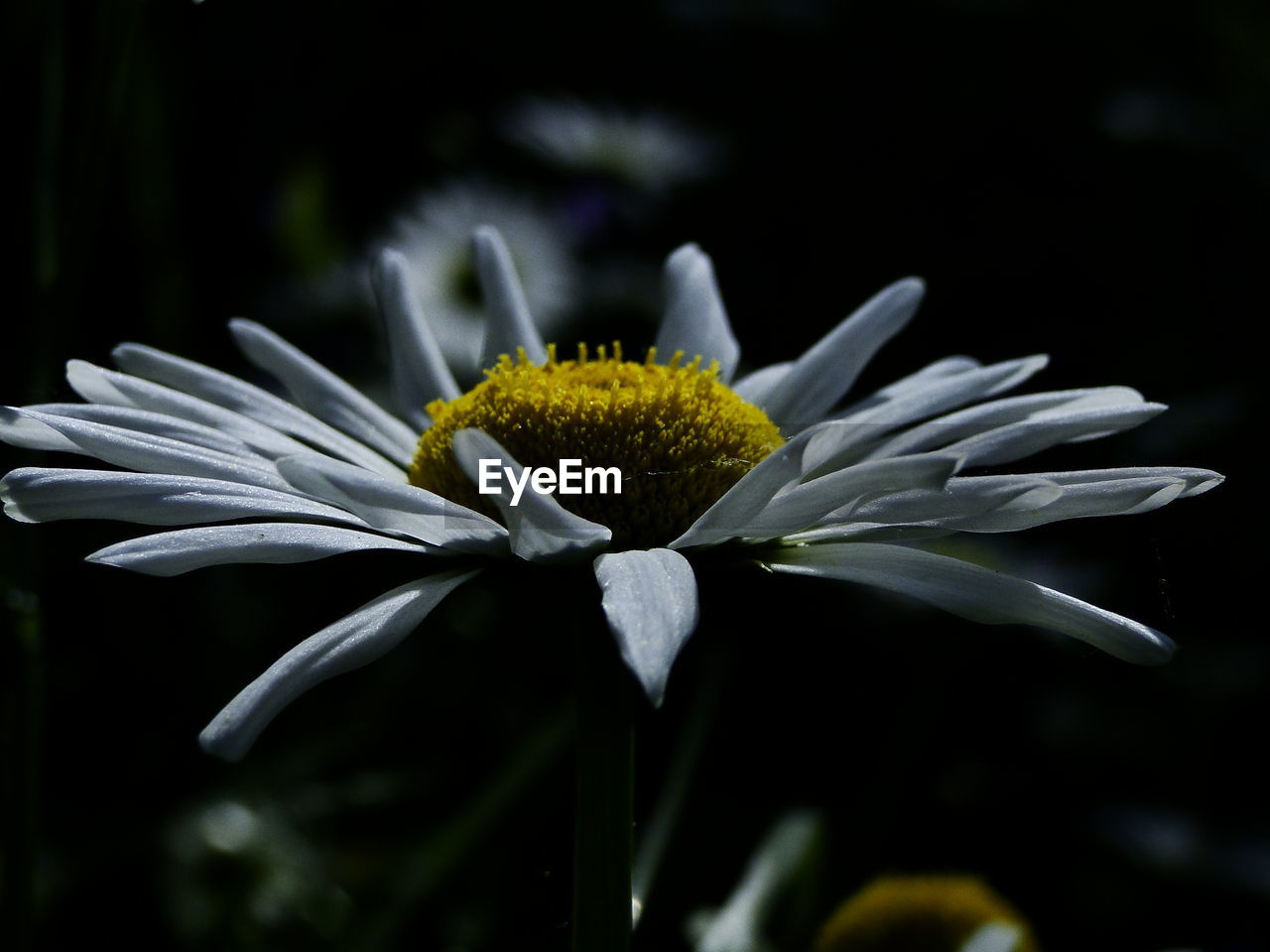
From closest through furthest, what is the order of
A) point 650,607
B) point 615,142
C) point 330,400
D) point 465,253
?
point 650,607 < point 330,400 < point 465,253 < point 615,142

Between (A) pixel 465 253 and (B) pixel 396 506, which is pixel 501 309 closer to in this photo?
Result: (B) pixel 396 506

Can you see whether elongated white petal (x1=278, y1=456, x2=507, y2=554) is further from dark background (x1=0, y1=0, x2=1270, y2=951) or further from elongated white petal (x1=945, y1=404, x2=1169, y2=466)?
elongated white petal (x1=945, y1=404, x2=1169, y2=466)

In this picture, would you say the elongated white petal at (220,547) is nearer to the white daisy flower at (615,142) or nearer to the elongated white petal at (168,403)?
the elongated white petal at (168,403)

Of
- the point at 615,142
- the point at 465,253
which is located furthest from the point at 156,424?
the point at 615,142

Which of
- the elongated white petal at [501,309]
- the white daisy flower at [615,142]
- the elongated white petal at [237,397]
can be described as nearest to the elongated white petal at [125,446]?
the elongated white petal at [237,397]

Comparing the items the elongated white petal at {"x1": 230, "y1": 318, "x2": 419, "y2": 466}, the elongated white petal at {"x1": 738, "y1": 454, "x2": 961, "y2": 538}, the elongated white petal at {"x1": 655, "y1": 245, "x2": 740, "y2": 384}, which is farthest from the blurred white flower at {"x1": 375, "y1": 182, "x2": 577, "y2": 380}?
the elongated white petal at {"x1": 738, "y1": 454, "x2": 961, "y2": 538}

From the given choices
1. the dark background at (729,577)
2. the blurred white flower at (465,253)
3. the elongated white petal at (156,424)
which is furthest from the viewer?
the blurred white flower at (465,253)

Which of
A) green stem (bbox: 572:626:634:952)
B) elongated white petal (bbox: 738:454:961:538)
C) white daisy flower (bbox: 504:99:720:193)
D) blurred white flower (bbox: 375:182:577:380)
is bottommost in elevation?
green stem (bbox: 572:626:634:952)
